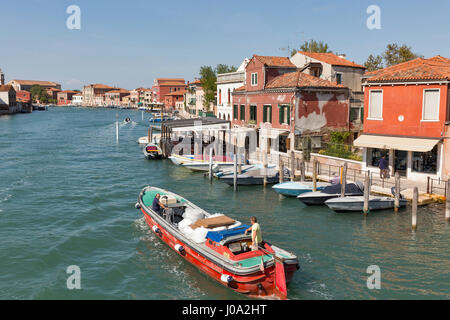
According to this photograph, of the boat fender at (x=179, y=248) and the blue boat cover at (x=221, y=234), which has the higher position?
the blue boat cover at (x=221, y=234)

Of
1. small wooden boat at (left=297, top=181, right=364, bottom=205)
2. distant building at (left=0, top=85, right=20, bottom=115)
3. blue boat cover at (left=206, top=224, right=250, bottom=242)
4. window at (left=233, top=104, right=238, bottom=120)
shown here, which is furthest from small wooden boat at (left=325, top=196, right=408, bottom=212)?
distant building at (left=0, top=85, right=20, bottom=115)

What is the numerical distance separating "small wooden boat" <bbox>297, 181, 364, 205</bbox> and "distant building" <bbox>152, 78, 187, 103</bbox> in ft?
434

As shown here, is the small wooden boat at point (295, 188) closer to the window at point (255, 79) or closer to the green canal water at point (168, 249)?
the green canal water at point (168, 249)

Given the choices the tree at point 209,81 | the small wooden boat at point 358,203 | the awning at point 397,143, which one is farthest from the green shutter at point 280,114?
the tree at point 209,81

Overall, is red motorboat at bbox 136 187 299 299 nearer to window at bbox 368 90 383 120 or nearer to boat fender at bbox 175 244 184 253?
boat fender at bbox 175 244 184 253

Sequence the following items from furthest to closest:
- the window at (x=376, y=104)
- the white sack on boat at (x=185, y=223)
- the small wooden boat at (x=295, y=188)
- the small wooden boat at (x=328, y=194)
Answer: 1. the window at (x=376, y=104)
2. the small wooden boat at (x=295, y=188)
3. the small wooden boat at (x=328, y=194)
4. the white sack on boat at (x=185, y=223)

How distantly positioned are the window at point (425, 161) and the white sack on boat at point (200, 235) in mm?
13745

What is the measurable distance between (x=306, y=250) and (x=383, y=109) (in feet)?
38.3

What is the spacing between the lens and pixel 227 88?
44812 mm

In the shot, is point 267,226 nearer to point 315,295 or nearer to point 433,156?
point 315,295

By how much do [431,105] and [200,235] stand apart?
1463 centimetres

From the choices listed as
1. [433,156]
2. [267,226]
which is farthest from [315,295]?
[433,156]

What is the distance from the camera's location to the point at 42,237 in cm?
1683

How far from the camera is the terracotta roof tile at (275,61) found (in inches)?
1324
